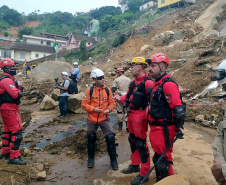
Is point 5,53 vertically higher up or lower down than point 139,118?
higher up

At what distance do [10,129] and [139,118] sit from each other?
263 centimetres

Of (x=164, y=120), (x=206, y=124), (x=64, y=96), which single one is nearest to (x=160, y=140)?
(x=164, y=120)

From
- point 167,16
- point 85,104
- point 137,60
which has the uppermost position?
point 167,16

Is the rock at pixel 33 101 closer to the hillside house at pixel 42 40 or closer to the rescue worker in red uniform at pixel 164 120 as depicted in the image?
the rescue worker in red uniform at pixel 164 120

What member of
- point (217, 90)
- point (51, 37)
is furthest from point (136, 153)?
point (51, 37)

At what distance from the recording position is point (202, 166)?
4168mm

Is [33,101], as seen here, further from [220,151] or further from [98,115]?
[220,151]

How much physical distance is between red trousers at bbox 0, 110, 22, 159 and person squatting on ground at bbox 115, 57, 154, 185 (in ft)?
7.45

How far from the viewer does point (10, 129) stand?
4.20 m

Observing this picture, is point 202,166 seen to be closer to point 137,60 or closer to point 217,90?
point 137,60

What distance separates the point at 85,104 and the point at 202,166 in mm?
2659

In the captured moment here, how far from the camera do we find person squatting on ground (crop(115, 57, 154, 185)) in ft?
11.3

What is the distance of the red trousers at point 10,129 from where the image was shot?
4.14 m

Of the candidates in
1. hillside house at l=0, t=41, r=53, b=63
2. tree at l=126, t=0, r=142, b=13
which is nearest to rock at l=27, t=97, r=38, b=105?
hillside house at l=0, t=41, r=53, b=63
